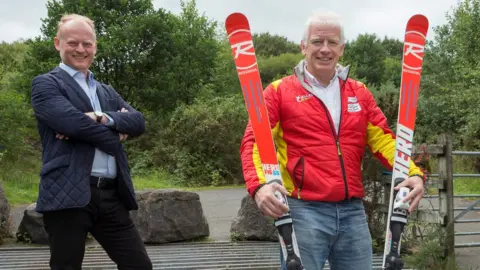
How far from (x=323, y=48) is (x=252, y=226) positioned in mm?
4164

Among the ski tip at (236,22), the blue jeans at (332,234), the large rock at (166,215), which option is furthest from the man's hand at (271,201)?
the large rock at (166,215)

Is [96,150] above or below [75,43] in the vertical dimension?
below

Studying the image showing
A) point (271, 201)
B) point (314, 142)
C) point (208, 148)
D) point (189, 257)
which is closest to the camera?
point (271, 201)

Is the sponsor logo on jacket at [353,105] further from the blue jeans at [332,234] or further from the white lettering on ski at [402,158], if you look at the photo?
the blue jeans at [332,234]

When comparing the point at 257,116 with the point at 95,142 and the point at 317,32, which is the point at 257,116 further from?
the point at 95,142

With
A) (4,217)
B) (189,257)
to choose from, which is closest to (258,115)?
(189,257)

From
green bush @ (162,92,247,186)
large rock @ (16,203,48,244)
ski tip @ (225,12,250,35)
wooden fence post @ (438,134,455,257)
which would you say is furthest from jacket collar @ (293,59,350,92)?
green bush @ (162,92,247,186)

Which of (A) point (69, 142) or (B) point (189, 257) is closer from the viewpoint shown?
(A) point (69, 142)

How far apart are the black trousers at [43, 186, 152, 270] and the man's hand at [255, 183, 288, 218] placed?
1002 millimetres

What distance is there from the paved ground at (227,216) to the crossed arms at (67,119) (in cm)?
380

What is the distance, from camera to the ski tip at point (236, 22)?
8.21ft

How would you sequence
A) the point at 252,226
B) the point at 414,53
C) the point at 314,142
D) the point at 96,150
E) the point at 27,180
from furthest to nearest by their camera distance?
the point at 27,180 < the point at 252,226 < the point at 96,150 < the point at 414,53 < the point at 314,142

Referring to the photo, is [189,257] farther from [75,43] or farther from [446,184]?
[75,43]

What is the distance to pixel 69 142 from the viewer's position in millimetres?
2719
